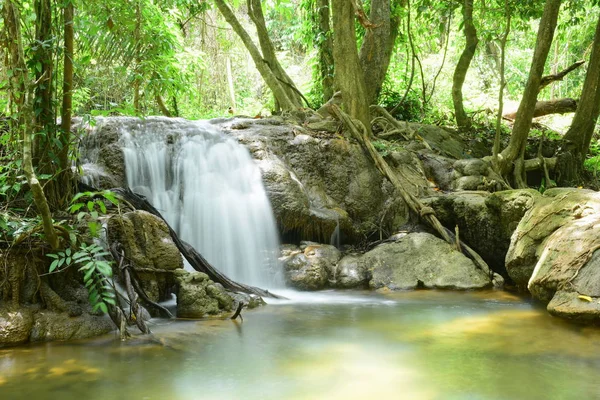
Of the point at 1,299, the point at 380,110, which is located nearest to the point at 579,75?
the point at 380,110

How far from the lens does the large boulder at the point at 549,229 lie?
5037mm

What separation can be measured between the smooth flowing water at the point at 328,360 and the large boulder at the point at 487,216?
72.0 inches

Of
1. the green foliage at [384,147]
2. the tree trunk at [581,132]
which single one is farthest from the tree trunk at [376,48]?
the tree trunk at [581,132]

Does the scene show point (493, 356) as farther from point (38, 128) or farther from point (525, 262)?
point (38, 128)

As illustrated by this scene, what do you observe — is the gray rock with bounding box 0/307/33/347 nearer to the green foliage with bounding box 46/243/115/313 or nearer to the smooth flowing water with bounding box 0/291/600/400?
the smooth flowing water with bounding box 0/291/600/400

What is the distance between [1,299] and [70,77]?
1.91 metres

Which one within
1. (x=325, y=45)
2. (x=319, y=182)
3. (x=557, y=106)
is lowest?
(x=319, y=182)

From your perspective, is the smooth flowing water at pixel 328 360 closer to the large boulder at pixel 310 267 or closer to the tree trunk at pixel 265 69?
the large boulder at pixel 310 267

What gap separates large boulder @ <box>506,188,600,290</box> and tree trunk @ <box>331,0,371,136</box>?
386 cm

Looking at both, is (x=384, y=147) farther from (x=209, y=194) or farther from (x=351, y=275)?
(x=209, y=194)

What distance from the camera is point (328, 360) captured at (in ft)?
12.3

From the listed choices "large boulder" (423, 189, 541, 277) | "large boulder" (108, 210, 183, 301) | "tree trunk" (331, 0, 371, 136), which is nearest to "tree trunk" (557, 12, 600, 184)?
"large boulder" (423, 189, 541, 277)

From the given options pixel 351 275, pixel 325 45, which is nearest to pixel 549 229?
pixel 351 275

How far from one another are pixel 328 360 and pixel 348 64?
6.54 m
